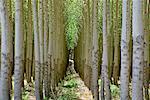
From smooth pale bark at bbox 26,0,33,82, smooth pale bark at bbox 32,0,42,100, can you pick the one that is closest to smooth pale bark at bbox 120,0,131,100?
smooth pale bark at bbox 32,0,42,100

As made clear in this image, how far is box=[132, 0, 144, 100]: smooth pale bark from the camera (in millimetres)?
5086

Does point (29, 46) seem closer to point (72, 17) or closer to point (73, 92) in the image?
point (73, 92)

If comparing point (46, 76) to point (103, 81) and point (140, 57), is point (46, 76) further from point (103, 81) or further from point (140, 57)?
point (140, 57)

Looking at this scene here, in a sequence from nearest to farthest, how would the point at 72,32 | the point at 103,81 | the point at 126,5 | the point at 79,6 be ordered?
the point at 126,5 → the point at 103,81 → the point at 79,6 → the point at 72,32

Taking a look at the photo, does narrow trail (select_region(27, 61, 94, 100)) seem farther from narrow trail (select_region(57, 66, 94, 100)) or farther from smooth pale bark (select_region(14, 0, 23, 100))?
smooth pale bark (select_region(14, 0, 23, 100))

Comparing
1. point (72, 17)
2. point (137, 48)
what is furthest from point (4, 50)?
point (72, 17)

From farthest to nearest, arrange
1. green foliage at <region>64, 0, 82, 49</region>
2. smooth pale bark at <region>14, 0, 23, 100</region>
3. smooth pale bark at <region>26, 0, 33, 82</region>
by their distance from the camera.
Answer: green foliage at <region>64, 0, 82, 49</region>
smooth pale bark at <region>26, 0, 33, 82</region>
smooth pale bark at <region>14, 0, 23, 100</region>

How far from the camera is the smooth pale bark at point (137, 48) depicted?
A: 5086mm

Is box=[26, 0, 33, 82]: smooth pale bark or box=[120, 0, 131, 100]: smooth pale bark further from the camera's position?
box=[26, 0, 33, 82]: smooth pale bark

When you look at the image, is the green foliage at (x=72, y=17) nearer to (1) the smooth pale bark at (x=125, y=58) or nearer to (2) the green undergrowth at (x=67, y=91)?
(2) the green undergrowth at (x=67, y=91)

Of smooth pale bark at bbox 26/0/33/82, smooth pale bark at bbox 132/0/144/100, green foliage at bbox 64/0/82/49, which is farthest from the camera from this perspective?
green foliage at bbox 64/0/82/49

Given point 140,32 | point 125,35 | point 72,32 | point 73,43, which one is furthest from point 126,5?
point 73,43

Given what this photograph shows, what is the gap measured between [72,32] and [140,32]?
43.5ft

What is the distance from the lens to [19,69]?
711cm
